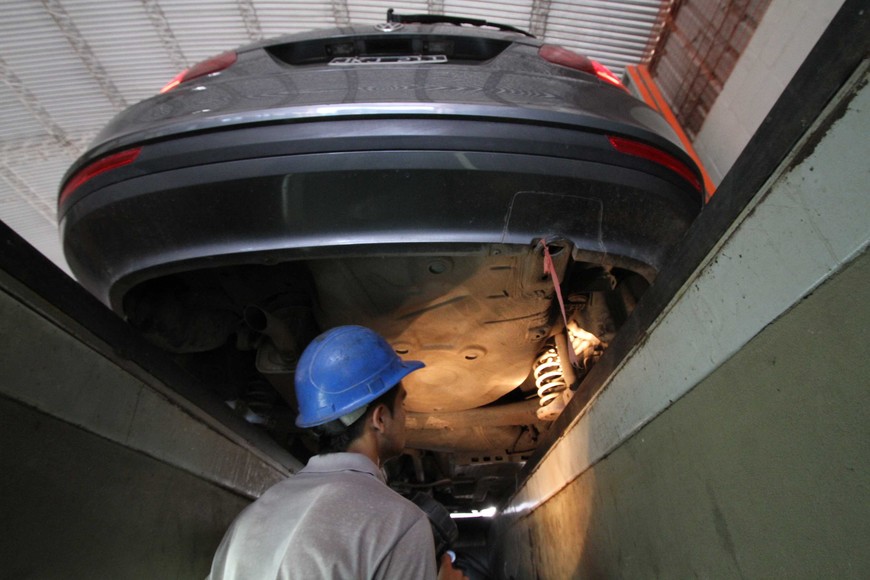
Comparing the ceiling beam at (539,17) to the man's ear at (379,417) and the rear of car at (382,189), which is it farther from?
the man's ear at (379,417)

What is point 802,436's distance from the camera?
57 cm

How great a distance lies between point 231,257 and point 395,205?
0.44 meters

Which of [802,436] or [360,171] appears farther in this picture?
[360,171]

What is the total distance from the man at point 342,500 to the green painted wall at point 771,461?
0.47 meters

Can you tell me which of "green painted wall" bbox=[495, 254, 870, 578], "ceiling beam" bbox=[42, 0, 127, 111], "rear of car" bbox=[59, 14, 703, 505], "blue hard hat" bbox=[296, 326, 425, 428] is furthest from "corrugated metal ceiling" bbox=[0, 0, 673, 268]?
"green painted wall" bbox=[495, 254, 870, 578]

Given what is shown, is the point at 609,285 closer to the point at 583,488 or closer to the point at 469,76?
the point at 583,488

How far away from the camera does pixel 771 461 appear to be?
62 cm

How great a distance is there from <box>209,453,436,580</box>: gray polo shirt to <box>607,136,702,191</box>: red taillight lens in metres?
1.02

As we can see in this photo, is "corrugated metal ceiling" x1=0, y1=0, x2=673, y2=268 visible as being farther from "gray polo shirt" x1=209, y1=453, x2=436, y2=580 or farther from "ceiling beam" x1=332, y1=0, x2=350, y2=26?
"gray polo shirt" x1=209, y1=453, x2=436, y2=580

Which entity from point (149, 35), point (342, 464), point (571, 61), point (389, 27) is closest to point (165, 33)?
point (149, 35)

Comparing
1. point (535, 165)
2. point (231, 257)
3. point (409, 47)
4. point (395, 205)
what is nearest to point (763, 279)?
point (535, 165)

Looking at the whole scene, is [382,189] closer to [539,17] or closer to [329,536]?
[329,536]

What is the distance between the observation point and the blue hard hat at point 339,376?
131cm

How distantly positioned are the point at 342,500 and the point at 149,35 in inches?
138
